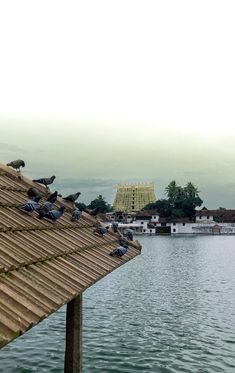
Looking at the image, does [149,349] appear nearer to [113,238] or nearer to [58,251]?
[113,238]

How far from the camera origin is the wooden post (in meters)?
9.51

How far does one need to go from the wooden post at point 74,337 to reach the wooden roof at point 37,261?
1.69 meters

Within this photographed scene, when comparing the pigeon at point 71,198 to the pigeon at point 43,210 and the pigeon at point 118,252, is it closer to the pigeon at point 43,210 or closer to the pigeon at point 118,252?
the pigeon at point 118,252

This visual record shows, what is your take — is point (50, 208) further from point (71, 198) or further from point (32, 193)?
point (71, 198)

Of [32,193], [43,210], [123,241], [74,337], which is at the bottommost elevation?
[74,337]

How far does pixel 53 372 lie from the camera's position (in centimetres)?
1479

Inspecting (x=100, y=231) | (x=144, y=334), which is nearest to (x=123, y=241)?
(x=100, y=231)

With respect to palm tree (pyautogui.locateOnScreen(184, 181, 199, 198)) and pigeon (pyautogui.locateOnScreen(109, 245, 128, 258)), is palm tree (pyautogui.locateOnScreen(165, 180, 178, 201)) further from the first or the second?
pigeon (pyautogui.locateOnScreen(109, 245, 128, 258))

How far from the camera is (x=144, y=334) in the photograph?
2073 cm

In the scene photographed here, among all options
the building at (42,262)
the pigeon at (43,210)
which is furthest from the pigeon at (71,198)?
the pigeon at (43,210)

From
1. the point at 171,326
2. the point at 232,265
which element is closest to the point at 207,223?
the point at 232,265

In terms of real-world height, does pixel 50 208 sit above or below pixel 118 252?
above

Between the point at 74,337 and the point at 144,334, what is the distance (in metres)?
11.6

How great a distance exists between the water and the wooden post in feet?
18.8
